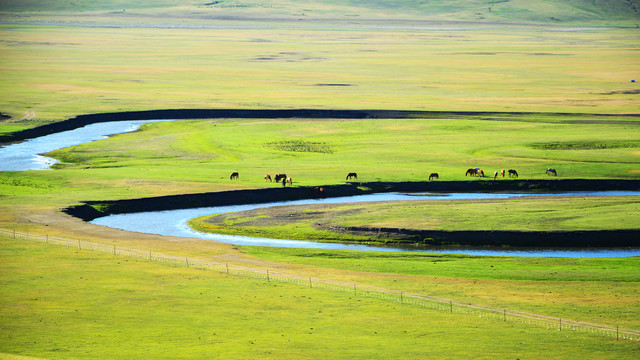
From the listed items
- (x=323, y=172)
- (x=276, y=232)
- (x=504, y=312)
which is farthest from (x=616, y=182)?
(x=504, y=312)

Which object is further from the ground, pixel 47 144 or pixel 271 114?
pixel 271 114

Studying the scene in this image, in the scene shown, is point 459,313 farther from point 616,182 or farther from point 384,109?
point 384,109

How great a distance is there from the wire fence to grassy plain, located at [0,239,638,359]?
2.62 ft

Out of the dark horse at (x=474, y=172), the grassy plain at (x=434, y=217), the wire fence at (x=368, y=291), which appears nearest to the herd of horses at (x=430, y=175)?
the dark horse at (x=474, y=172)

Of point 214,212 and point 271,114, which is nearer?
point 214,212

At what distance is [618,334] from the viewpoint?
117 feet

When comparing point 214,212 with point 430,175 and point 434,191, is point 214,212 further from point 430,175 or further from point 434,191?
point 430,175

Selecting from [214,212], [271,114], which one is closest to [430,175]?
[214,212]

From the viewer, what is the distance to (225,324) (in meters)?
37.9

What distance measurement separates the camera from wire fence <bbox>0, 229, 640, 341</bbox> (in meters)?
37.1

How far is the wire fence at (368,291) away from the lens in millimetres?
37062

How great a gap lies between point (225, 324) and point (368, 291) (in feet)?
29.9

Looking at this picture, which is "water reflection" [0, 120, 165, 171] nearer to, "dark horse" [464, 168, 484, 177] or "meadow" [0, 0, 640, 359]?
"meadow" [0, 0, 640, 359]

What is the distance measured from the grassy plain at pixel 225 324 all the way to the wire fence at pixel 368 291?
0.80 metres
